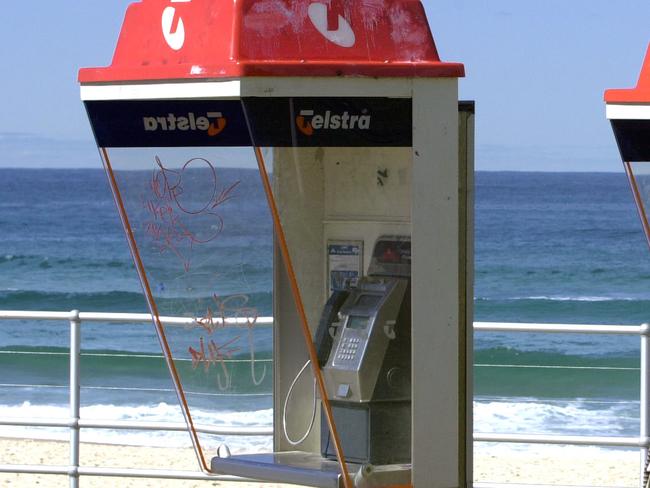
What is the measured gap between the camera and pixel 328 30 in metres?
4.47

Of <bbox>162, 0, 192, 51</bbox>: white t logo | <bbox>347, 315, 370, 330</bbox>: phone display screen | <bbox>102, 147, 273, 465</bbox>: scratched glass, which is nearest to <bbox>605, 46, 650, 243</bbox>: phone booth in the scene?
<bbox>347, 315, 370, 330</bbox>: phone display screen

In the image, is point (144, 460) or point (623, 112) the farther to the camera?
point (144, 460)

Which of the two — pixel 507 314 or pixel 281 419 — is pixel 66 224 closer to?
pixel 507 314

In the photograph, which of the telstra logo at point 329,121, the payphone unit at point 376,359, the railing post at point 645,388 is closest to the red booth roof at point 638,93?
the payphone unit at point 376,359

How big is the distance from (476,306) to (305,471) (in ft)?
71.8

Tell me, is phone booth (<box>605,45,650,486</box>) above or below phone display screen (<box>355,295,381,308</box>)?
above

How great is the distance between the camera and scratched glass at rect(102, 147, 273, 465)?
489 cm

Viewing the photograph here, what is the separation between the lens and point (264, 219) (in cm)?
486

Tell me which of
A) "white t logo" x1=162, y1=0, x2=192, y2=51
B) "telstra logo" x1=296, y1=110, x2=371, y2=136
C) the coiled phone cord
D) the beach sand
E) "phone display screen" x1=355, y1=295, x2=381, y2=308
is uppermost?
"white t logo" x1=162, y1=0, x2=192, y2=51

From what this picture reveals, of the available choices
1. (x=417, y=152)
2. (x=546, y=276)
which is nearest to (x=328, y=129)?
(x=417, y=152)

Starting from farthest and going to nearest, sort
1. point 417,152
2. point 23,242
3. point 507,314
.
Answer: point 23,242 → point 507,314 → point 417,152

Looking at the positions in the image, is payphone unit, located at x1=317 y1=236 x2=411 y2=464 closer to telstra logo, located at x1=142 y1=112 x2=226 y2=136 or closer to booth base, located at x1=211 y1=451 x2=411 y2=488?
booth base, located at x1=211 y1=451 x2=411 y2=488

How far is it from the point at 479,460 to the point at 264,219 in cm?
680

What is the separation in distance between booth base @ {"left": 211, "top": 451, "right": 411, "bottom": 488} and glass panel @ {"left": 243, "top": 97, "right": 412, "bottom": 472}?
0.12 meters
